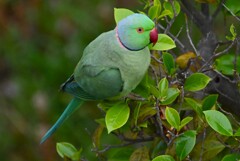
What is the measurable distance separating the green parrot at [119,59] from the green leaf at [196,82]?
0.11 meters

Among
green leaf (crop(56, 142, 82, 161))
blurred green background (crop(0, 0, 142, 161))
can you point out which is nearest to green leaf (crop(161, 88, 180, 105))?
green leaf (crop(56, 142, 82, 161))

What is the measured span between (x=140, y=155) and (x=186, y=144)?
191 mm

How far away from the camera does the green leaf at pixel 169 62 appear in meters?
1.50

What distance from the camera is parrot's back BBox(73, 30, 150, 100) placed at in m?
1.51

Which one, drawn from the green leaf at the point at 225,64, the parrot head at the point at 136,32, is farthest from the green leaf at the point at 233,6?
the parrot head at the point at 136,32

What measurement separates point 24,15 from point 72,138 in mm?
853

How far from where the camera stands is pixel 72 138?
2824 mm

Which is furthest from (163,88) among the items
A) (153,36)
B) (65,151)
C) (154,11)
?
(65,151)

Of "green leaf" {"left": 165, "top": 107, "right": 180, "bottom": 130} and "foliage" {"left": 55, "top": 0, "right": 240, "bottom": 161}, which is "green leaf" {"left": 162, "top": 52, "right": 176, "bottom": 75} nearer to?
"foliage" {"left": 55, "top": 0, "right": 240, "bottom": 161}

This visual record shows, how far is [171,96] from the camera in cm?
144

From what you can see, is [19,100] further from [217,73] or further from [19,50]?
[217,73]

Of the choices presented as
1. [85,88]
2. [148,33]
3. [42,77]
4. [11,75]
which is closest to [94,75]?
[85,88]

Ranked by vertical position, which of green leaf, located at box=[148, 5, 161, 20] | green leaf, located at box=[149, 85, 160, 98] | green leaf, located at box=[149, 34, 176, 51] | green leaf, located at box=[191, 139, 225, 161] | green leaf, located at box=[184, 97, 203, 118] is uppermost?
green leaf, located at box=[148, 5, 161, 20]

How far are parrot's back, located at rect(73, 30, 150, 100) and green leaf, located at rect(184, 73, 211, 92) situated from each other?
0.11 meters
